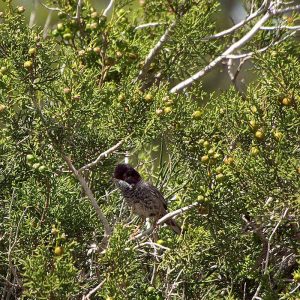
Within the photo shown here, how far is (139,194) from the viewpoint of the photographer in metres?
5.96

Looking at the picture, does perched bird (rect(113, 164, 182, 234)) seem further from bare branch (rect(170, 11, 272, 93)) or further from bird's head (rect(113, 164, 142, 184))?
bare branch (rect(170, 11, 272, 93))

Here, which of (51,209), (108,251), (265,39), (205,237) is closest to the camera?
(108,251)

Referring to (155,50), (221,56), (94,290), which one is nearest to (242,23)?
(221,56)

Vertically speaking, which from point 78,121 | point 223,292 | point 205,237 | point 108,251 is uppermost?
point 78,121

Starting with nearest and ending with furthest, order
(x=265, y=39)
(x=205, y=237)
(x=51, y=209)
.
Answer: (x=205, y=237) → (x=51, y=209) → (x=265, y=39)

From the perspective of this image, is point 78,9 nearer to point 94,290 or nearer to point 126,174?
point 126,174

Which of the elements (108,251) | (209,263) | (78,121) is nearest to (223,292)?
(209,263)

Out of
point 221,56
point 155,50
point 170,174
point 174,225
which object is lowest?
point 174,225

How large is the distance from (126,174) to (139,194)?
0.98ft

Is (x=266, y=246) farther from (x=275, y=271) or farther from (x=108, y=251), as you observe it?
(x=108, y=251)

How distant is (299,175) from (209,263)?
99 cm

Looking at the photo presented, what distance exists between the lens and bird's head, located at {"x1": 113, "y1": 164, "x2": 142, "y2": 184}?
560cm

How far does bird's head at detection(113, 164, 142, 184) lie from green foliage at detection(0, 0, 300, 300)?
0.13 metres

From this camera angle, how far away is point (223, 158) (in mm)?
5004
